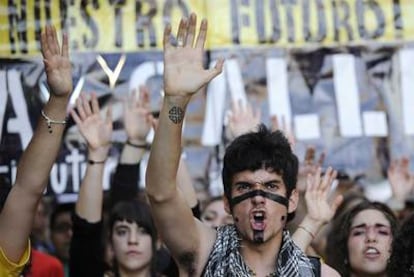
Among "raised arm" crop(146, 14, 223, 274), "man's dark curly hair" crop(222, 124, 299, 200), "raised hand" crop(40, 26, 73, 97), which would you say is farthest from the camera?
"raised hand" crop(40, 26, 73, 97)

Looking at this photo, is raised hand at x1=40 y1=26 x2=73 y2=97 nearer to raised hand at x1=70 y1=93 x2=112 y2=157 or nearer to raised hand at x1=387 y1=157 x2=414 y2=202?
raised hand at x1=70 y1=93 x2=112 y2=157

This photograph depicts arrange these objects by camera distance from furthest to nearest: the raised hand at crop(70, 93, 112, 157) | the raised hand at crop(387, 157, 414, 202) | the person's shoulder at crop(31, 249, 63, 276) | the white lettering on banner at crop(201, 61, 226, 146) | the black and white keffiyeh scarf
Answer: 1. the white lettering on banner at crop(201, 61, 226, 146)
2. the raised hand at crop(387, 157, 414, 202)
3. the raised hand at crop(70, 93, 112, 157)
4. the person's shoulder at crop(31, 249, 63, 276)
5. the black and white keffiyeh scarf

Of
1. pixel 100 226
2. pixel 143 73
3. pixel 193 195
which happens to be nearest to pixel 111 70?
pixel 143 73

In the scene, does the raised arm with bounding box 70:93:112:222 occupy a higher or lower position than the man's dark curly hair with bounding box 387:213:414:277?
higher

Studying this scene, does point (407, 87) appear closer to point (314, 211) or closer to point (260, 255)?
point (314, 211)

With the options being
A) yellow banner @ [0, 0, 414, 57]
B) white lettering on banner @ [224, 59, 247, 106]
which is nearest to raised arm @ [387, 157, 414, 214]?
yellow banner @ [0, 0, 414, 57]

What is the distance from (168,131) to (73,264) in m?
1.68

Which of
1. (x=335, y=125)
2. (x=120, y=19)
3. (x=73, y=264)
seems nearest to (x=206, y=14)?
(x=120, y=19)

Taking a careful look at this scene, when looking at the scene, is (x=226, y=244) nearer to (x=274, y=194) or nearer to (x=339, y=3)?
(x=274, y=194)

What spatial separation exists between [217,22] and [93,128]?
1177 mm

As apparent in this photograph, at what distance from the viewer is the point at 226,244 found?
3.63 metres

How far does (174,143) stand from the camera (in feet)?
11.3

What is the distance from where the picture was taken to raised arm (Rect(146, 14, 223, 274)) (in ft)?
11.4

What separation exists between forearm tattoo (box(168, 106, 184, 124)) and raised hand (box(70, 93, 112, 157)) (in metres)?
1.74
